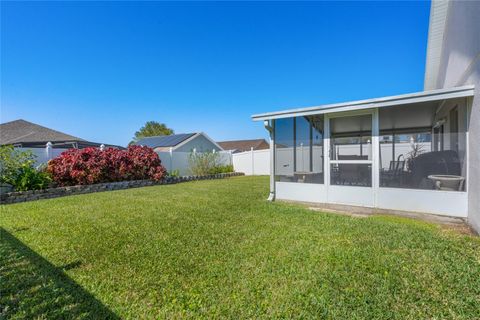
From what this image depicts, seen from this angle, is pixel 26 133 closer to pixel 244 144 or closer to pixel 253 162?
pixel 253 162

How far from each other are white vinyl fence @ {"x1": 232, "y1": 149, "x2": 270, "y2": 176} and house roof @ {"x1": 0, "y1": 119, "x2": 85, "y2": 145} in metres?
13.7

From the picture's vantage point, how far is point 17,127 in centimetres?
1961

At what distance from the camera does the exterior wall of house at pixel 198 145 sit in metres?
20.7

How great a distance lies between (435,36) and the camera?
891 cm

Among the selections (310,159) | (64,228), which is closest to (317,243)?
(310,159)

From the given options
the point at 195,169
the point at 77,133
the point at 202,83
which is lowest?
the point at 195,169

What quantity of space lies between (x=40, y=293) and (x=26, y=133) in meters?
22.3

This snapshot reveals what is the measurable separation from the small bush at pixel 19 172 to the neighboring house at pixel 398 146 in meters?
8.22

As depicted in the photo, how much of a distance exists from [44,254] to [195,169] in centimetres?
1182

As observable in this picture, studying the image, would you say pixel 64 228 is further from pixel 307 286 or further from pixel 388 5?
pixel 388 5

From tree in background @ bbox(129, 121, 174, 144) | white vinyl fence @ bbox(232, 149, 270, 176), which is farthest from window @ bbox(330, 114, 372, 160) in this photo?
tree in background @ bbox(129, 121, 174, 144)

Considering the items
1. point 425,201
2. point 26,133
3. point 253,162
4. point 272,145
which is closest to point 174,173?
point 253,162

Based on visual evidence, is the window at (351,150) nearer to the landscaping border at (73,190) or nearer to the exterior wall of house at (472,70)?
the exterior wall of house at (472,70)

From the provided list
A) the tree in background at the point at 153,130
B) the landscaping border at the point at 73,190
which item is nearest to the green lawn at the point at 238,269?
the landscaping border at the point at 73,190
